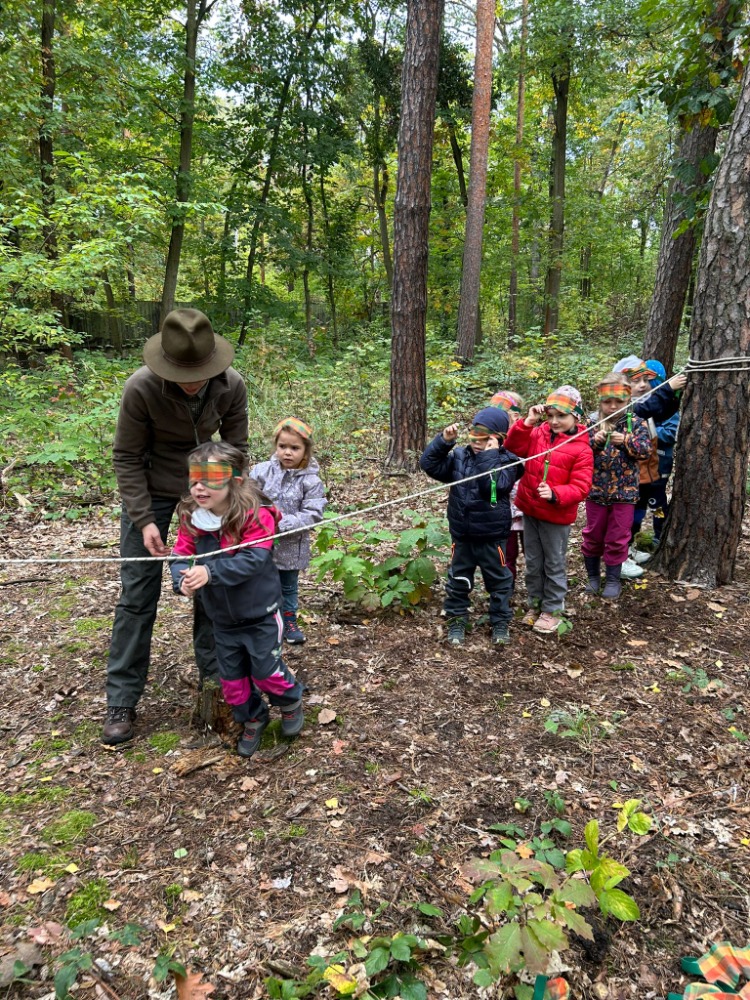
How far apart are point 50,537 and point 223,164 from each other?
12645mm

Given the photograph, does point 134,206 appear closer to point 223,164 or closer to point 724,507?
point 724,507

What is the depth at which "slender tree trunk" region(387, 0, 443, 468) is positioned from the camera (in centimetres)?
673

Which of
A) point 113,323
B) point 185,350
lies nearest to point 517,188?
point 113,323

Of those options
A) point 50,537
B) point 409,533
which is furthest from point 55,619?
point 409,533

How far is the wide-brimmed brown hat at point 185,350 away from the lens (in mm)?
2764

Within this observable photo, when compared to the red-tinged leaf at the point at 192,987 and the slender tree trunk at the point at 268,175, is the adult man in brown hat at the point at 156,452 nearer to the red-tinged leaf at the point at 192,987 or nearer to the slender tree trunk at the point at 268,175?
the red-tinged leaf at the point at 192,987

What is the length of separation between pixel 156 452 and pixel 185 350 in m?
0.59

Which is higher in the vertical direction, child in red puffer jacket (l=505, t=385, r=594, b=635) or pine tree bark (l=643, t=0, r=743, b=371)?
pine tree bark (l=643, t=0, r=743, b=371)

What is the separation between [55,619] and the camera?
4.50 m

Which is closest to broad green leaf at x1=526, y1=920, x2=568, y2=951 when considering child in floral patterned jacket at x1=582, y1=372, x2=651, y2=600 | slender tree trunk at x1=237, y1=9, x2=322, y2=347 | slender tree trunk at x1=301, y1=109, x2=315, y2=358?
child in floral patterned jacket at x1=582, y1=372, x2=651, y2=600

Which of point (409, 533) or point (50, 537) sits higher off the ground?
point (409, 533)

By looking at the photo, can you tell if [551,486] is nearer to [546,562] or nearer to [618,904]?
[546,562]

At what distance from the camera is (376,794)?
272 cm

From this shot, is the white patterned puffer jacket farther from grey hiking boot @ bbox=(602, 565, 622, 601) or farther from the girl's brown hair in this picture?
grey hiking boot @ bbox=(602, 565, 622, 601)
